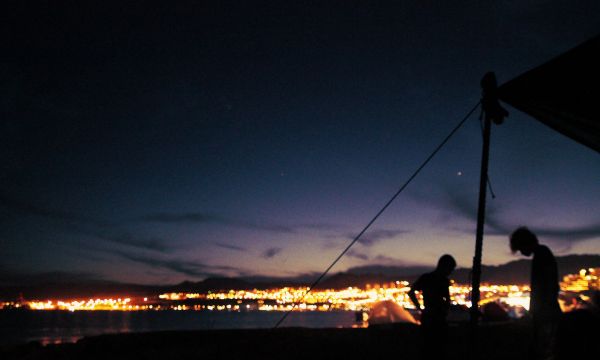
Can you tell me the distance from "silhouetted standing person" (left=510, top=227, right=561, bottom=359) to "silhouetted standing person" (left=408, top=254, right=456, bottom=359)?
1.36m

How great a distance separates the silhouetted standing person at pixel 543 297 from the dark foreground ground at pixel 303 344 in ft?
13.8

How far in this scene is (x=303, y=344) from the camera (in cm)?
948

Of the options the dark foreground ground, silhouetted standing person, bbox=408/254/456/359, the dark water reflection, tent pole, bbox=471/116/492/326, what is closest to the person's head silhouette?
tent pole, bbox=471/116/492/326

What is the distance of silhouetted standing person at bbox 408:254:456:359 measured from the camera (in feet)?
18.4

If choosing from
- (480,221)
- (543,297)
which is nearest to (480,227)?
(480,221)

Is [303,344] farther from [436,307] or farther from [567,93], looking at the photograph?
[567,93]

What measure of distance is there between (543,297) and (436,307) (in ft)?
5.59

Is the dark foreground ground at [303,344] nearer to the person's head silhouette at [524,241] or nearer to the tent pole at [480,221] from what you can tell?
the tent pole at [480,221]

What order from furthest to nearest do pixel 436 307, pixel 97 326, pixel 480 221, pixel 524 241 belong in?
pixel 97 326 → pixel 436 307 → pixel 480 221 → pixel 524 241

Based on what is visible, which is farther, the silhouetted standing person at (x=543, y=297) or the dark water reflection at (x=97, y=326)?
the dark water reflection at (x=97, y=326)

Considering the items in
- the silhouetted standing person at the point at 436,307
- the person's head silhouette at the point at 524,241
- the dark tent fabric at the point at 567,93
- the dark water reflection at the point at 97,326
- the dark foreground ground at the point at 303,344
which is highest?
the dark tent fabric at the point at 567,93

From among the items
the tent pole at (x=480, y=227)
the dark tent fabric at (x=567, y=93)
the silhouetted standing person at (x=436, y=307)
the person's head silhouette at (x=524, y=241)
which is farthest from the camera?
the silhouetted standing person at (x=436, y=307)

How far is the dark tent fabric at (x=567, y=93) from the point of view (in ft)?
12.4

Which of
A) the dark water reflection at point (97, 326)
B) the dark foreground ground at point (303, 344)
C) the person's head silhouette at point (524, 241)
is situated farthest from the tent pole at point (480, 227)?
the dark water reflection at point (97, 326)
